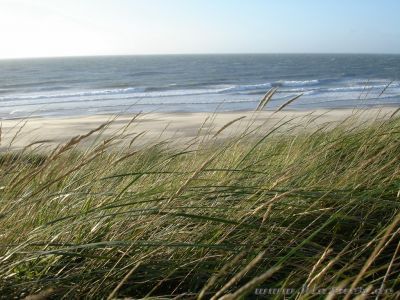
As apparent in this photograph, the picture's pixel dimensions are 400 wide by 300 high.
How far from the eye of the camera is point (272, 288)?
1.31m

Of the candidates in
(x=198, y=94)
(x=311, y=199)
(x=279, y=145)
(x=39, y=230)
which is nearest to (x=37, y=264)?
(x=39, y=230)

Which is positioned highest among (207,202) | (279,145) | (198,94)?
(207,202)

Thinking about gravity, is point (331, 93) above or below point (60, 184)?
below

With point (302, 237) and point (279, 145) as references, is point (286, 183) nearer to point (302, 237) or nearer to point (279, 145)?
point (302, 237)

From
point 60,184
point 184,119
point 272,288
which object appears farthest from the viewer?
point 184,119

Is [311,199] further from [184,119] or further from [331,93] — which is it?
[331,93]

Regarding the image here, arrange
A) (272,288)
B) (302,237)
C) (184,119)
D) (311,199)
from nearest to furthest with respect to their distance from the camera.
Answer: (272,288) → (302,237) → (311,199) → (184,119)

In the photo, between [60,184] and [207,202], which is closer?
[207,202]

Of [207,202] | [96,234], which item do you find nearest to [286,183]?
[207,202]

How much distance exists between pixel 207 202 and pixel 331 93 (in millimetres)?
25777

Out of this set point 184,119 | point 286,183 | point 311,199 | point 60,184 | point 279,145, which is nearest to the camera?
point 311,199

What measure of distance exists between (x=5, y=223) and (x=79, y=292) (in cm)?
55

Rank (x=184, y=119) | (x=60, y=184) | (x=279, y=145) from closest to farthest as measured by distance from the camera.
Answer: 1. (x=60, y=184)
2. (x=279, y=145)
3. (x=184, y=119)

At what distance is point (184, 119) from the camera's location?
54.5 feet
